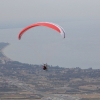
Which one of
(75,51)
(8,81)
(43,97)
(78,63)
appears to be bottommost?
(43,97)

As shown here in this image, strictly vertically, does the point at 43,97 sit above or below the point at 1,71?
below

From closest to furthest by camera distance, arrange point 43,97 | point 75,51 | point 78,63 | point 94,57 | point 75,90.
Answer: point 43,97 → point 75,90 → point 78,63 → point 94,57 → point 75,51

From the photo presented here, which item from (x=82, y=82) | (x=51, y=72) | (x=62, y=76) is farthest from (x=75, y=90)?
(x=51, y=72)

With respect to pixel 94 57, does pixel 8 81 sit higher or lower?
lower

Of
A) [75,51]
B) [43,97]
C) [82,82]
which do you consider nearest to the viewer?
[43,97]

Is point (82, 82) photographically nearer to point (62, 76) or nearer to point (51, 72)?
point (62, 76)

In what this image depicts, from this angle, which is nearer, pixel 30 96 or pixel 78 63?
pixel 30 96

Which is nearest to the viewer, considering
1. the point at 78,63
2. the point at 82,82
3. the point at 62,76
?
the point at 82,82

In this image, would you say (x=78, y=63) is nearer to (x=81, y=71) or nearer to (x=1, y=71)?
(x=81, y=71)

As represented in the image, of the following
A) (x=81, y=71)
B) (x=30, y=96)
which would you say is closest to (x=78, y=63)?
→ (x=81, y=71)
